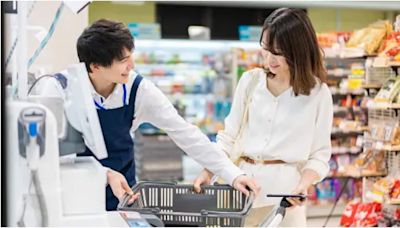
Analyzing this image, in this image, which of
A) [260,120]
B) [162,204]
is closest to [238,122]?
[260,120]

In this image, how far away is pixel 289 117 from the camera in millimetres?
2355

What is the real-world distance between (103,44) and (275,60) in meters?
0.74

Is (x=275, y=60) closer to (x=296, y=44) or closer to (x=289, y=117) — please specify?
(x=296, y=44)

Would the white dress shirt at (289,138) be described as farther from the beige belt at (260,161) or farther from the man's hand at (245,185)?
the man's hand at (245,185)

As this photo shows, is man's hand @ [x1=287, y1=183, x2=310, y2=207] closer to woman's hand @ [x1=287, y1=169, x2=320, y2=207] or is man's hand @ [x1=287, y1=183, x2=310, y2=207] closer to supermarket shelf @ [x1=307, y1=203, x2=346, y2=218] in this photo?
woman's hand @ [x1=287, y1=169, x2=320, y2=207]

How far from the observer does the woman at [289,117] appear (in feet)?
7.47

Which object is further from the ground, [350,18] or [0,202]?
[350,18]

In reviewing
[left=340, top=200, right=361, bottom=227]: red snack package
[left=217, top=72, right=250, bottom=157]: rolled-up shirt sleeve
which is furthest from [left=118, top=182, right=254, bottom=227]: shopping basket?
[left=340, top=200, right=361, bottom=227]: red snack package

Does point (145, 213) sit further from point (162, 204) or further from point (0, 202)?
point (0, 202)

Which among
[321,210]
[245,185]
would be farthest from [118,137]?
[321,210]

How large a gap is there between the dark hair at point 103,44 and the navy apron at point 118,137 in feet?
1.05

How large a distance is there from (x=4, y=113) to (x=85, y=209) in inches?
15.3

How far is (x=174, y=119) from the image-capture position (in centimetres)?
228

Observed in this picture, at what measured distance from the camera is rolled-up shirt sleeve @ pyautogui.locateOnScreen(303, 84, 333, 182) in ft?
7.65
